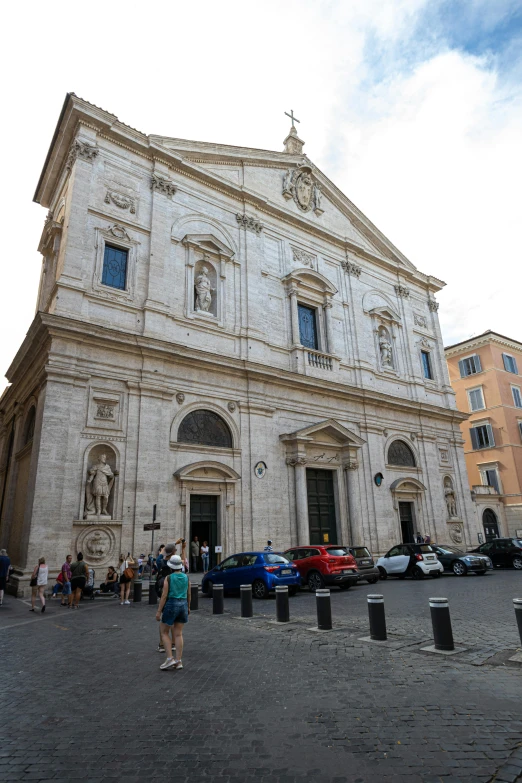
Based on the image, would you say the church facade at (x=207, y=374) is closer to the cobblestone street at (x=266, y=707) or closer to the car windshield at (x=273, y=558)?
the car windshield at (x=273, y=558)

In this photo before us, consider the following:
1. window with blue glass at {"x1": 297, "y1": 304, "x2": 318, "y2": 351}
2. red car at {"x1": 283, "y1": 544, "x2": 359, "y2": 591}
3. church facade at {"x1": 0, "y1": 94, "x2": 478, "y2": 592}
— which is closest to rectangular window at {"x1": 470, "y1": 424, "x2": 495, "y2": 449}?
church facade at {"x1": 0, "y1": 94, "x2": 478, "y2": 592}

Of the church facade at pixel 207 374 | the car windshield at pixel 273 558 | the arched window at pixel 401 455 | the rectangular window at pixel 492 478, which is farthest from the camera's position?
the rectangular window at pixel 492 478

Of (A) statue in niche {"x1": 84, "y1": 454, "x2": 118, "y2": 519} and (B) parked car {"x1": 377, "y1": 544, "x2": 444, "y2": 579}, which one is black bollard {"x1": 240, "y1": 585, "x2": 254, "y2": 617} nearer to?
(A) statue in niche {"x1": 84, "y1": 454, "x2": 118, "y2": 519}

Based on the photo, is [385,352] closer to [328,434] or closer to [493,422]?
[328,434]

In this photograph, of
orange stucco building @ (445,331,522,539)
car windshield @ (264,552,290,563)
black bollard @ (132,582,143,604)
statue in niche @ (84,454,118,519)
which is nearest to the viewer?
black bollard @ (132,582,143,604)

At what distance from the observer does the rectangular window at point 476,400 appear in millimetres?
37062

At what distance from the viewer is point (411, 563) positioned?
18.3 meters

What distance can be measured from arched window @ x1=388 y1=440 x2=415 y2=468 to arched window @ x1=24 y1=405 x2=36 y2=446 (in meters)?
17.1

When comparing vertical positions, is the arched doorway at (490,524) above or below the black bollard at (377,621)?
above

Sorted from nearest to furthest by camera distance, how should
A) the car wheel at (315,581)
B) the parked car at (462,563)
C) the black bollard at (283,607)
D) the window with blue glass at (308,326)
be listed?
1. the black bollard at (283,607)
2. the car wheel at (315,581)
3. the parked car at (462,563)
4. the window with blue glass at (308,326)

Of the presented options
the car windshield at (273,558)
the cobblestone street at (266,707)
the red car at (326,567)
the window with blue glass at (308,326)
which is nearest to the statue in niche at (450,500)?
the window with blue glass at (308,326)

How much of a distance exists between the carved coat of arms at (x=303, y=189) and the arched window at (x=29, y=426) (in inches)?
674

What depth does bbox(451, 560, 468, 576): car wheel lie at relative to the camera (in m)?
18.7

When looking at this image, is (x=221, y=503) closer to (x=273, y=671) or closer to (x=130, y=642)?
(x=130, y=642)
